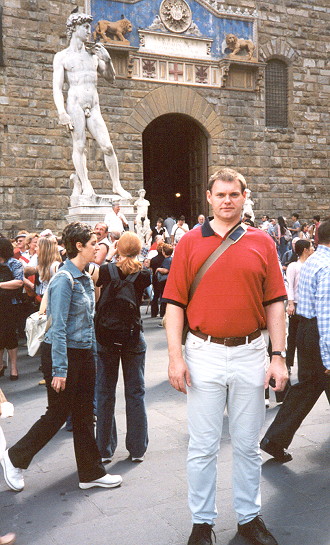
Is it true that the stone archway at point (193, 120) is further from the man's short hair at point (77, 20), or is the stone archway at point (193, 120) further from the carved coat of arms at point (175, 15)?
the man's short hair at point (77, 20)

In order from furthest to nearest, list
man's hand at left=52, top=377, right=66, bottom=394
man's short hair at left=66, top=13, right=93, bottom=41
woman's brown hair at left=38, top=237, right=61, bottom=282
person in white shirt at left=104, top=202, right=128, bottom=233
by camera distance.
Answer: man's short hair at left=66, top=13, right=93, bottom=41 → person in white shirt at left=104, top=202, right=128, bottom=233 → woman's brown hair at left=38, top=237, right=61, bottom=282 → man's hand at left=52, top=377, right=66, bottom=394

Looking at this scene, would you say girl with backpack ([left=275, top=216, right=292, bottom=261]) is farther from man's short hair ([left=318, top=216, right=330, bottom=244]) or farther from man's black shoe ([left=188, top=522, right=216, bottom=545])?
man's black shoe ([left=188, top=522, right=216, bottom=545])

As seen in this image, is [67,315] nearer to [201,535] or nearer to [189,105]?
[201,535]

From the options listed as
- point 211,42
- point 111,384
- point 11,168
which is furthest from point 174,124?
point 111,384

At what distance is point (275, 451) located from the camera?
14.2ft

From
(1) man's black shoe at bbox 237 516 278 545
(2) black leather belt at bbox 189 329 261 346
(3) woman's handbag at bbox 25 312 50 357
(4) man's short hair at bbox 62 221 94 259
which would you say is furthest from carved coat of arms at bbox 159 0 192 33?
(1) man's black shoe at bbox 237 516 278 545

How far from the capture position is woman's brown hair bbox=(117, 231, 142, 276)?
4.37 meters

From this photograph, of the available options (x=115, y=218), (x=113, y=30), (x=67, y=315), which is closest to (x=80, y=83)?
(x=115, y=218)

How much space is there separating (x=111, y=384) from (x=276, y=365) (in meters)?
1.74

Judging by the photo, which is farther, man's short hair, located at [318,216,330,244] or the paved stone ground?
man's short hair, located at [318,216,330,244]

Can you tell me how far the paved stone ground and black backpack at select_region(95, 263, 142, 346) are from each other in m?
0.99

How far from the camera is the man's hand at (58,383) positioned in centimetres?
376

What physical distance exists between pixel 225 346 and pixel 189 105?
52.2ft

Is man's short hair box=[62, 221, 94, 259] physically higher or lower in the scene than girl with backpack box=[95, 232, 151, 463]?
higher
